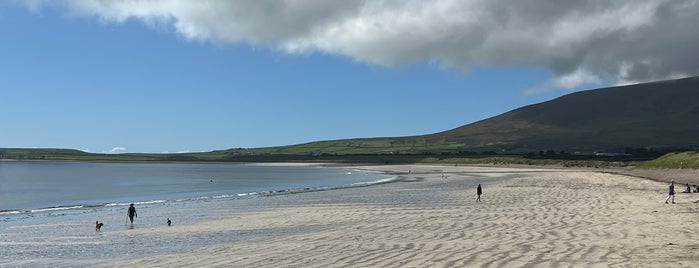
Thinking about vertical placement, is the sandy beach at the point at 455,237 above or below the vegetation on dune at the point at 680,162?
below

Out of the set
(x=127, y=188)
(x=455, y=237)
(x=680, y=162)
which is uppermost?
(x=680, y=162)

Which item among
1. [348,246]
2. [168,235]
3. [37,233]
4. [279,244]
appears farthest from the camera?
[37,233]

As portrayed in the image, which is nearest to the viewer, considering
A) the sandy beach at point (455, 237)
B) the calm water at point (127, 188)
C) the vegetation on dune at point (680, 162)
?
the sandy beach at point (455, 237)

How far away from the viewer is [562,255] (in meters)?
13.6

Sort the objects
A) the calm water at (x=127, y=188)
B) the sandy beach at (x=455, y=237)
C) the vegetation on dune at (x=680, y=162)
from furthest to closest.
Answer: the vegetation on dune at (x=680, y=162) → the calm water at (x=127, y=188) → the sandy beach at (x=455, y=237)

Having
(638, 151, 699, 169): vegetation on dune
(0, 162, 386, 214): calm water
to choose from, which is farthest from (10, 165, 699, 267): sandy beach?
(638, 151, 699, 169): vegetation on dune

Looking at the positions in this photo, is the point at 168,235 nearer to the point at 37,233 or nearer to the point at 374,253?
the point at 37,233

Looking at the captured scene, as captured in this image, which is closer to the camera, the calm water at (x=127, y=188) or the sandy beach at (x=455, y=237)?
Answer: the sandy beach at (x=455, y=237)

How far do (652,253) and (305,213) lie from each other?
2085cm

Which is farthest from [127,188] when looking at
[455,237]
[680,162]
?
[680,162]

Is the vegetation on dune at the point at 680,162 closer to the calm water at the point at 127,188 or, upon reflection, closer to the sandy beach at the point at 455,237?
the sandy beach at the point at 455,237

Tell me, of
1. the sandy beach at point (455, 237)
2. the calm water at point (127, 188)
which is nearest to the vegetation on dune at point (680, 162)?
the sandy beach at point (455, 237)

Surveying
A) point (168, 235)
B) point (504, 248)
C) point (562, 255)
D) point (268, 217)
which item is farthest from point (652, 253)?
point (268, 217)

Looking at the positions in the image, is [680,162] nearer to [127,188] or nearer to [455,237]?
[455,237]
